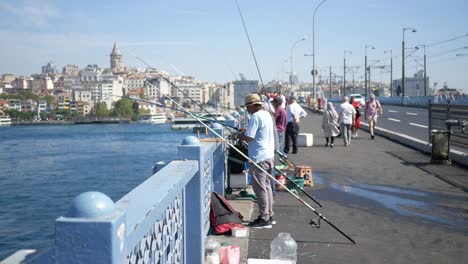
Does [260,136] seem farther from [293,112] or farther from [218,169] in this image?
[293,112]

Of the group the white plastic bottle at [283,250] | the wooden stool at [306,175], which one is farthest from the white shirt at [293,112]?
the white plastic bottle at [283,250]

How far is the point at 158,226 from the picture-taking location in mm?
3061

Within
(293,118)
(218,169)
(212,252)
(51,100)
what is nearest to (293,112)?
(293,118)

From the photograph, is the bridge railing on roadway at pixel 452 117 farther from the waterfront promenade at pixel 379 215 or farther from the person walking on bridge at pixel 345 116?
the person walking on bridge at pixel 345 116

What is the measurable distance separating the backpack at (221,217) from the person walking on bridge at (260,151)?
287 millimetres

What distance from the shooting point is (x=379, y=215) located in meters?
Answer: 7.10

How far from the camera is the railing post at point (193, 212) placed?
423 cm

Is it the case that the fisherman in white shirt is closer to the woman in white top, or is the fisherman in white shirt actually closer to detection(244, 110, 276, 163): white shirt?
the woman in white top

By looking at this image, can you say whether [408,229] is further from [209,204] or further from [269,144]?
[209,204]

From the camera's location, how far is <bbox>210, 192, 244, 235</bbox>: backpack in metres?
5.86

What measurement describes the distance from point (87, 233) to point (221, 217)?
4.19 metres

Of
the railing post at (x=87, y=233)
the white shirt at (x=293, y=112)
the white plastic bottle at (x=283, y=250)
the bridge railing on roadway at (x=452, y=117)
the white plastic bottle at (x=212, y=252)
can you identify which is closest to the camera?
the railing post at (x=87, y=233)

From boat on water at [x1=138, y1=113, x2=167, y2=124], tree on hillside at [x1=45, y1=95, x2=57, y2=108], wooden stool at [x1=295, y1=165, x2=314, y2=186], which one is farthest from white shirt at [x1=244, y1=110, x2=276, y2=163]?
boat on water at [x1=138, y1=113, x2=167, y2=124]

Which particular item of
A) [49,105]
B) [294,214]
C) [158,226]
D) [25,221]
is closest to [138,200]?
[158,226]
